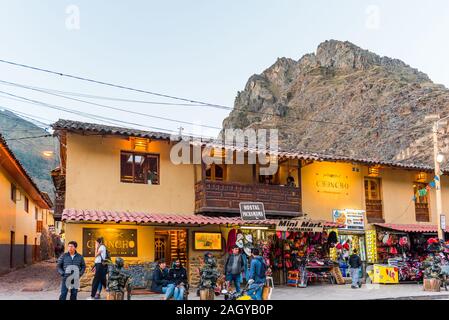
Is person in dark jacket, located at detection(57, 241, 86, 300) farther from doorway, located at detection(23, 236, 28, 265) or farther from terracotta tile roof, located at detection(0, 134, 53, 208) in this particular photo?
doorway, located at detection(23, 236, 28, 265)

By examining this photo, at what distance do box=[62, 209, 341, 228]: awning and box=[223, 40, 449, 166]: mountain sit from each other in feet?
60.5

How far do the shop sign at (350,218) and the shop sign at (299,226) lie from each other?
3.98m

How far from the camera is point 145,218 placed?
17.7 metres

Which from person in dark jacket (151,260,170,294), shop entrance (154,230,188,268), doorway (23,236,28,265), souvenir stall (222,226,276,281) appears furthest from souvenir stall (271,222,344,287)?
doorway (23,236,28,265)

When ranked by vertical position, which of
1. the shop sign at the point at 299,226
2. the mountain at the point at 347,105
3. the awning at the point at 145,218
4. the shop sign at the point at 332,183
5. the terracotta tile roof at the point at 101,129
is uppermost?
the mountain at the point at 347,105

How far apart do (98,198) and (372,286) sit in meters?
11.6

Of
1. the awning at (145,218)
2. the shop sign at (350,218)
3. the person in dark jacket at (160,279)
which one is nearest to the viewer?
the person in dark jacket at (160,279)

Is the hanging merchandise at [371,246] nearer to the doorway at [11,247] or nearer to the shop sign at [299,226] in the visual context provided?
the shop sign at [299,226]

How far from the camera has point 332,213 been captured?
77.6ft

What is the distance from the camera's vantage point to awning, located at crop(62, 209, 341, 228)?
54.4 feet

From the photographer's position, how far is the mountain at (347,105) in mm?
57656

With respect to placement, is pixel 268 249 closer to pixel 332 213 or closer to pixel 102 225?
pixel 332 213

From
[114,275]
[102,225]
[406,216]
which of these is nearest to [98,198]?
[102,225]

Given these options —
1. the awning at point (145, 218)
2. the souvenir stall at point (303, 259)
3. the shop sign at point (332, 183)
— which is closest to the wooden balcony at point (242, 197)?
the awning at point (145, 218)
